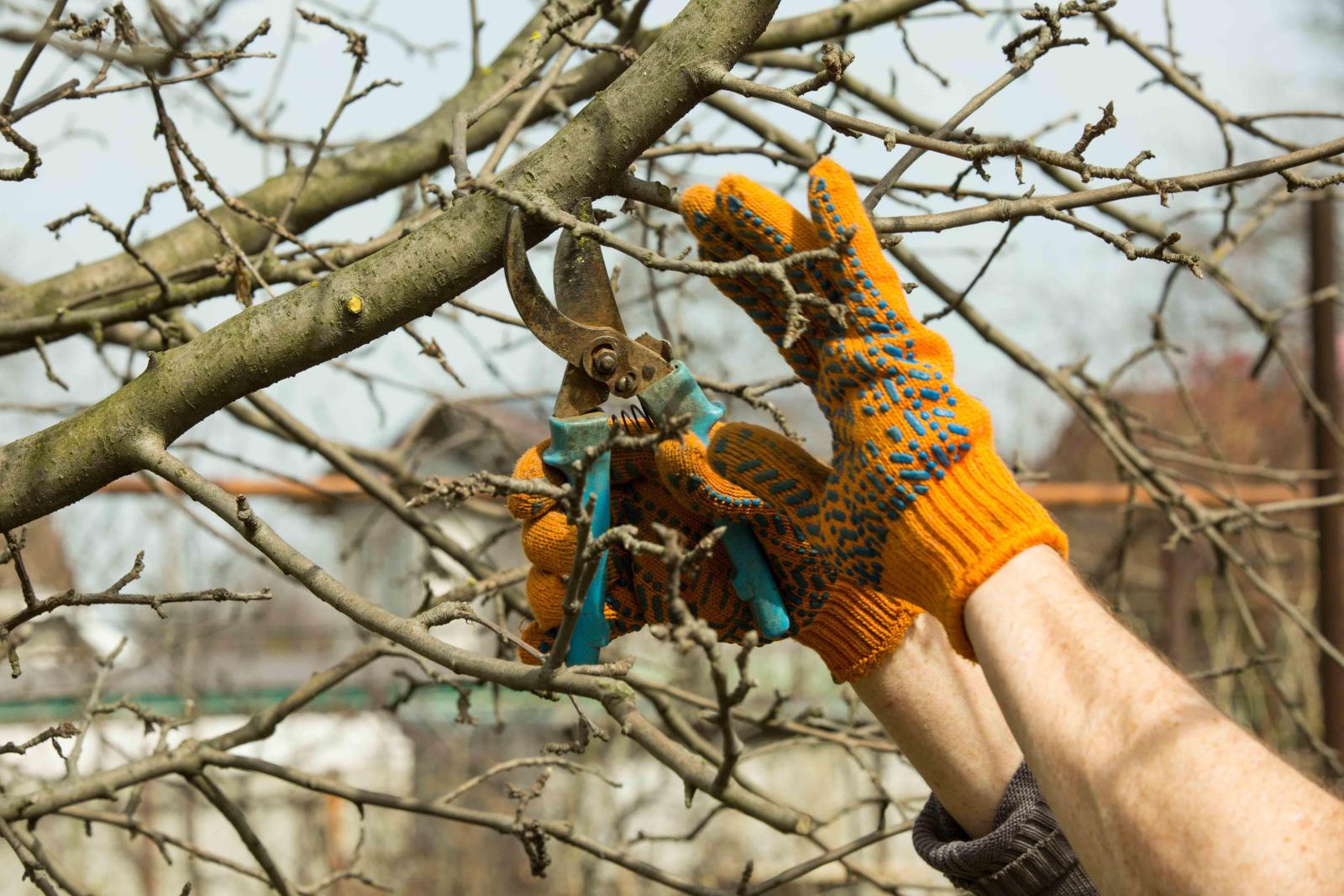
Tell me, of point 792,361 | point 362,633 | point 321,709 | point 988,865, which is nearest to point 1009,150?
point 792,361

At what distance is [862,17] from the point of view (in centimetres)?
308

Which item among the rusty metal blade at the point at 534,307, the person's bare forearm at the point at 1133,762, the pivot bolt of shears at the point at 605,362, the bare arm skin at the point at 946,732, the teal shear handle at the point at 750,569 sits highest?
the rusty metal blade at the point at 534,307

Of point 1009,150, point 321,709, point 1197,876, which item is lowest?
point 1197,876

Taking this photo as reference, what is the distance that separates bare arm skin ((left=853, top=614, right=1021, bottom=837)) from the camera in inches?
75.7

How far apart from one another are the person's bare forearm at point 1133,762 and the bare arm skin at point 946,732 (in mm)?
441

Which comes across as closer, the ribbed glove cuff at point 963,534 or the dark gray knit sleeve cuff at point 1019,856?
the ribbed glove cuff at point 963,534

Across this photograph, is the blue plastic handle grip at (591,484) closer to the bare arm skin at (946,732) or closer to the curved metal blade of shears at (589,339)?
the curved metal blade of shears at (589,339)

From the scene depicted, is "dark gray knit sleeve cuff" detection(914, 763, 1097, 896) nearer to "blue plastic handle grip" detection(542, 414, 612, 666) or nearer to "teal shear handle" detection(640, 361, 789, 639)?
"teal shear handle" detection(640, 361, 789, 639)

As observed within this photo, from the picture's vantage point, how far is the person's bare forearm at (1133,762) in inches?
48.3

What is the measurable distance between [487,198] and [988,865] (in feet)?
3.75

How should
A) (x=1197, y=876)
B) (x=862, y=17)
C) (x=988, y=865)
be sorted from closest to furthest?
1. (x=1197, y=876)
2. (x=988, y=865)
3. (x=862, y=17)

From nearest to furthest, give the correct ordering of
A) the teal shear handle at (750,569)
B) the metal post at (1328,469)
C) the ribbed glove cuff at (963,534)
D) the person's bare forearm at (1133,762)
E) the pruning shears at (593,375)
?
the person's bare forearm at (1133,762), the ribbed glove cuff at (963,534), the pruning shears at (593,375), the teal shear handle at (750,569), the metal post at (1328,469)

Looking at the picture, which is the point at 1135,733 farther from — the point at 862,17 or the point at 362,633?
the point at 362,633

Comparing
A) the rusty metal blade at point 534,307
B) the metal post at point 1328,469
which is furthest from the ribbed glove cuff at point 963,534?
the metal post at point 1328,469
